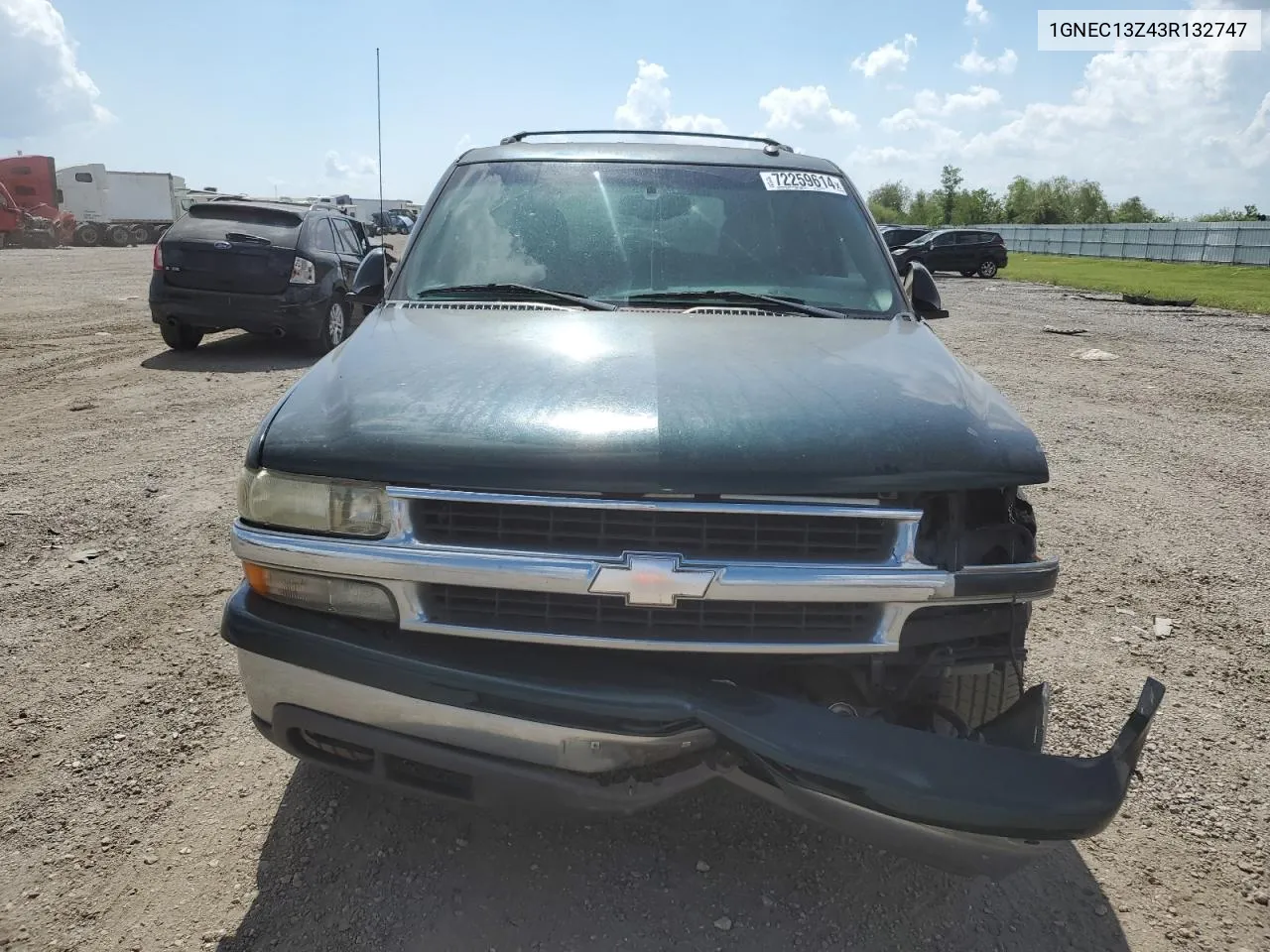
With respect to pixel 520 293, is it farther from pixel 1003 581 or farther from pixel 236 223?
pixel 236 223

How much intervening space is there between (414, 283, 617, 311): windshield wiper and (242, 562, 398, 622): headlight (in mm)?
1317

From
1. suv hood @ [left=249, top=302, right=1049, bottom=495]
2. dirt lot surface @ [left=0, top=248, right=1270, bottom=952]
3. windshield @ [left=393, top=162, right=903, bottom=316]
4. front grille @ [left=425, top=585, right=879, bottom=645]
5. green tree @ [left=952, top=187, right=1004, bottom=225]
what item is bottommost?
dirt lot surface @ [left=0, top=248, right=1270, bottom=952]

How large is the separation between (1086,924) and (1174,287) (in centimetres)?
2670

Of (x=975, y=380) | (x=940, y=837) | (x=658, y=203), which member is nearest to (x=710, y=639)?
(x=940, y=837)

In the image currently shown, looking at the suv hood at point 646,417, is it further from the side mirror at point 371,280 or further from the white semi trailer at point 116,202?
the white semi trailer at point 116,202

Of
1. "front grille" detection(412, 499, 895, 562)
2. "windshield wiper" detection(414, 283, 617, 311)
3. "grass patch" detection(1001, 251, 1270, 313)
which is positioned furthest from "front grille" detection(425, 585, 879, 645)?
"grass patch" detection(1001, 251, 1270, 313)

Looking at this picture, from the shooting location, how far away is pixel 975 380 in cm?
277

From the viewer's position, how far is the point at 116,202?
1549 inches

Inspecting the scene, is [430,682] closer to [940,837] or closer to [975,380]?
[940,837]

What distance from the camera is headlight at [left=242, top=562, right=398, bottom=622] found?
2205 mm

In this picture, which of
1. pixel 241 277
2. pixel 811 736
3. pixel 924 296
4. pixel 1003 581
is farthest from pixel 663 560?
pixel 241 277

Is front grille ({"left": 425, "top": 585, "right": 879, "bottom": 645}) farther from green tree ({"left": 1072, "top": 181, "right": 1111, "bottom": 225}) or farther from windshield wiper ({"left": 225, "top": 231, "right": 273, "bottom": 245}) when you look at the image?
green tree ({"left": 1072, "top": 181, "right": 1111, "bottom": 225})

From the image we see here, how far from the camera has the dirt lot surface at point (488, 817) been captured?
2311mm

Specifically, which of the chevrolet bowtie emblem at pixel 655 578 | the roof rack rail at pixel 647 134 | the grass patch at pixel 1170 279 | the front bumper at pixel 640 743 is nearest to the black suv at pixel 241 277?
the roof rack rail at pixel 647 134
